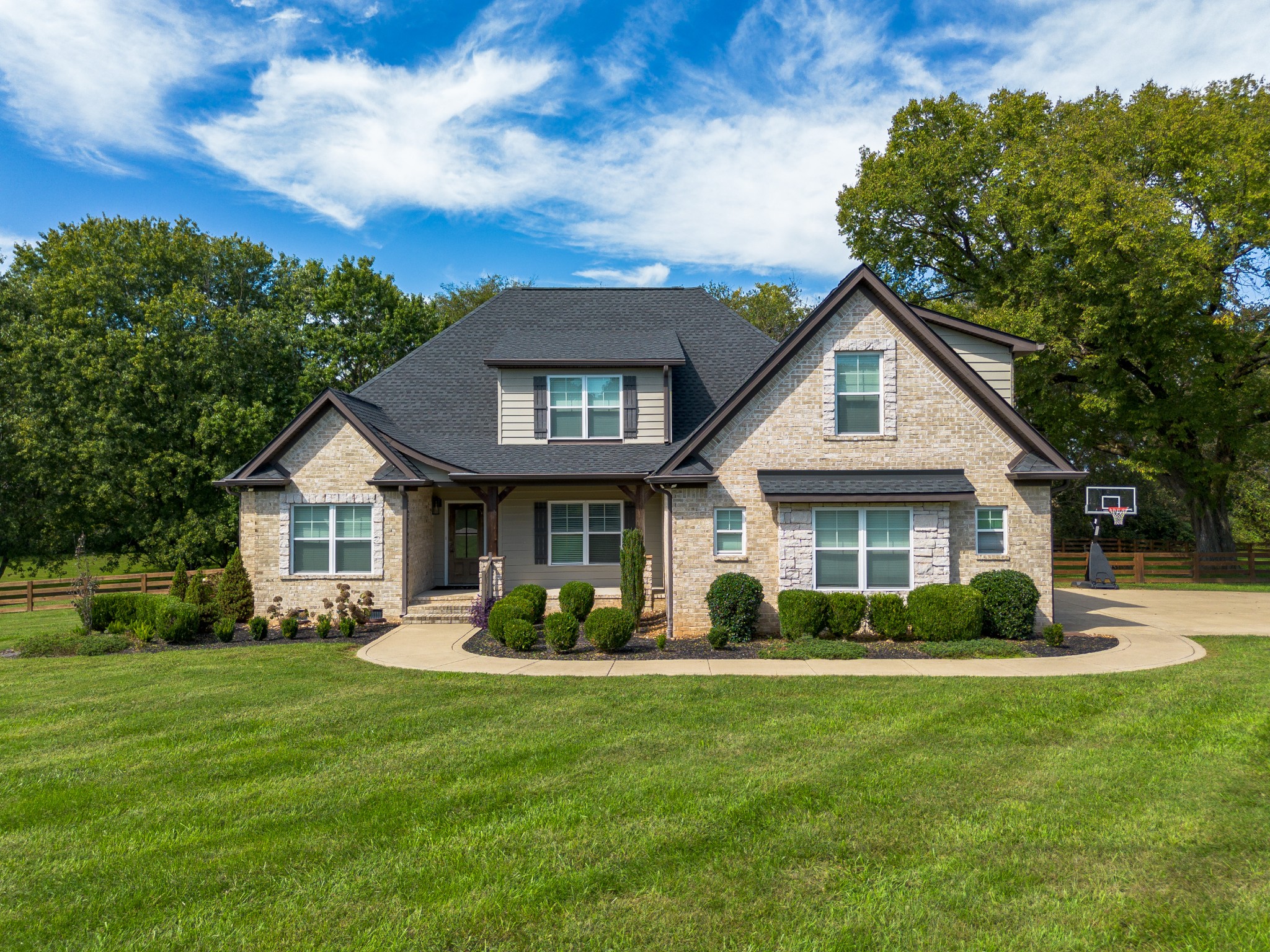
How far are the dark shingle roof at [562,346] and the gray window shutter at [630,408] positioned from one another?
382mm

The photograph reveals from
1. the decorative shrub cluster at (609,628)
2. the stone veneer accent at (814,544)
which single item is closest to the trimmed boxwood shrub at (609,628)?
the decorative shrub cluster at (609,628)

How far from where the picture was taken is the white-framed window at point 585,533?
18094 mm

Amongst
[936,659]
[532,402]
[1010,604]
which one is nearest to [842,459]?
[1010,604]

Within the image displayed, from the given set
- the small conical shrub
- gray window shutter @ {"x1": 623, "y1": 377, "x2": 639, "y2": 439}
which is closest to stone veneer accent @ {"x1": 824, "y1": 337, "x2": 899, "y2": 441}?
gray window shutter @ {"x1": 623, "y1": 377, "x2": 639, "y2": 439}

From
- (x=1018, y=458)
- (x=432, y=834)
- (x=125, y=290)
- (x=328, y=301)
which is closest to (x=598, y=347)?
(x=1018, y=458)

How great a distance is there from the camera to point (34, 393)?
26.1 meters

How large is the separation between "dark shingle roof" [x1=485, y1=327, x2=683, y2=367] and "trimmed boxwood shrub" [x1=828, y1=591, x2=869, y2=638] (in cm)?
748

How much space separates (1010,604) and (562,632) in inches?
323

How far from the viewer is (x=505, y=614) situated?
12938 millimetres

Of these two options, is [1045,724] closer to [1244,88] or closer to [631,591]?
[631,591]

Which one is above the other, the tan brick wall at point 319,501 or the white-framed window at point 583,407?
the white-framed window at point 583,407

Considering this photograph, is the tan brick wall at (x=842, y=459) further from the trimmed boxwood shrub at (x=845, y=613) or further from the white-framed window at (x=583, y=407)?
the white-framed window at (x=583, y=407)

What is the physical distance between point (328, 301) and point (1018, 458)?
2805cm

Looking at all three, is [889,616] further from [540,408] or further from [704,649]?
[540,408]
